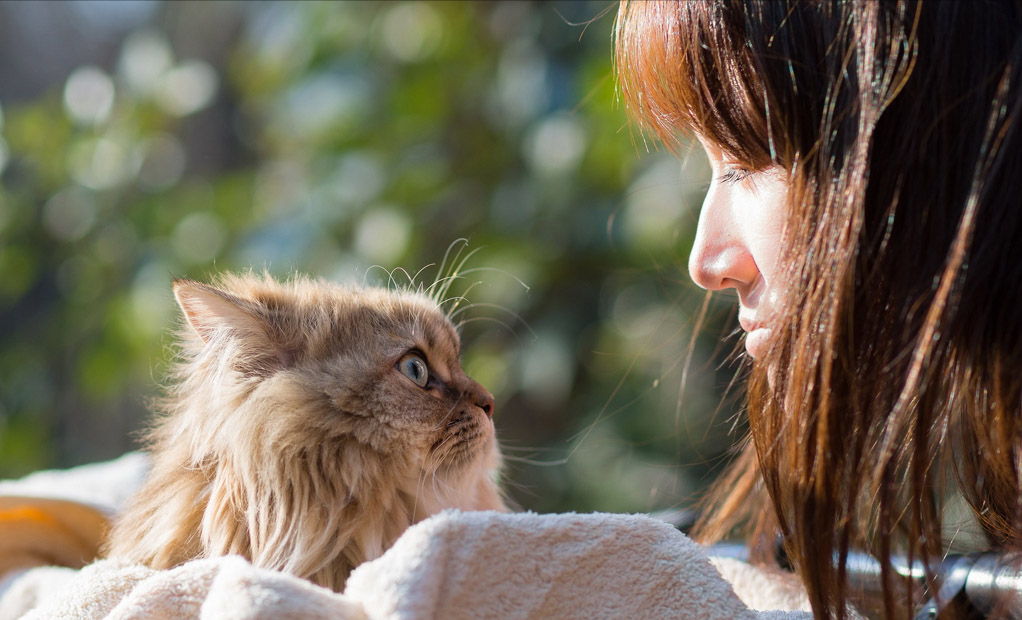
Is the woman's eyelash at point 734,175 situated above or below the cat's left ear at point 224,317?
above

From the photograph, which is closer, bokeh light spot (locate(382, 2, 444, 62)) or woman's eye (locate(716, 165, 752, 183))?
woman's eye (locate(716, 165, 752, 183))

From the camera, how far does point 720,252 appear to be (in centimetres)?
82

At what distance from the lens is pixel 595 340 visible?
2.10 m

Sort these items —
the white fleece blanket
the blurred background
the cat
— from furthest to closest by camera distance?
the blurred background < the cat < the white fleece blanket

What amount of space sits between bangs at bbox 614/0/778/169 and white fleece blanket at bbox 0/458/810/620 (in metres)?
0.35

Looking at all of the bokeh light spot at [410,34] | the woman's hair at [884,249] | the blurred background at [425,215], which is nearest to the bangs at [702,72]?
the woman's hair at [884,249]

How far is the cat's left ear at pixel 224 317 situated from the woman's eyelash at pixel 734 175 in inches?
20.4

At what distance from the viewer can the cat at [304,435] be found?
80cm

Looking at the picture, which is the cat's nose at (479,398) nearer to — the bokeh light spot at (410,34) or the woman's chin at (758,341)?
the woman's chin at (758,341)

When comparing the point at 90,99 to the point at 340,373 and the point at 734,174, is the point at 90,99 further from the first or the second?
the point at 734,174

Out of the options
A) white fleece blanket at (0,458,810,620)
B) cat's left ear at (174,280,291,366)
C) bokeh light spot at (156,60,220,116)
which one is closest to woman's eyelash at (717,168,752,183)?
white fleece blanket at (0,458,810,620)

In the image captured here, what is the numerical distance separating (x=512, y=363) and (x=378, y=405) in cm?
128

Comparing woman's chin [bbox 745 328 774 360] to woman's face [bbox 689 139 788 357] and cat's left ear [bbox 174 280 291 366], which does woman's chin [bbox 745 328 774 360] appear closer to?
woman's face [bbox 689 139 788 357]

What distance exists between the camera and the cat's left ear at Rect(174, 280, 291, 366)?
88 centimetres
